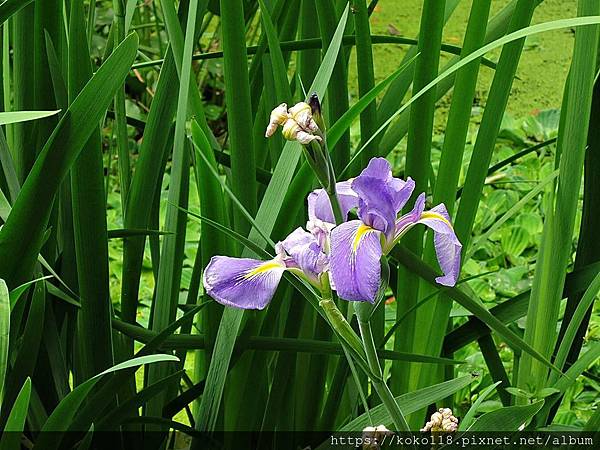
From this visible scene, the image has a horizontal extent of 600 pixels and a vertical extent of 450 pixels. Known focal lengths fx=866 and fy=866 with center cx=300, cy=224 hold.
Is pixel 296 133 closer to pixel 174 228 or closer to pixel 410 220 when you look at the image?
pixel 410 220

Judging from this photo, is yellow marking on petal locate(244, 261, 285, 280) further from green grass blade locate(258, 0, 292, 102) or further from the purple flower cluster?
green grass blade locate(258, 0, 292, 102)

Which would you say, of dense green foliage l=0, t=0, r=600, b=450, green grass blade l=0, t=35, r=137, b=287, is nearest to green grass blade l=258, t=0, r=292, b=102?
dense green foliage l=0, t=0, r=600, b=450

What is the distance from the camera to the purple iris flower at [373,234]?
38 cm

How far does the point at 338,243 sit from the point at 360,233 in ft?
0.05

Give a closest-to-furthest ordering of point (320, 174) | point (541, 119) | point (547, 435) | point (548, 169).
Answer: point (320, 174) → point (547, 435) → point (548, 169) → point (541, 119)

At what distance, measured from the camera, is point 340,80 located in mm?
696

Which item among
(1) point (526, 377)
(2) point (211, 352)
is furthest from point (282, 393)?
(1) point (526, 377)

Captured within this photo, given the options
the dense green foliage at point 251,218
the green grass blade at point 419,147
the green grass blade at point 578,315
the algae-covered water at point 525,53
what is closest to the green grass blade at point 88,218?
the dense green foliage at point 251,218

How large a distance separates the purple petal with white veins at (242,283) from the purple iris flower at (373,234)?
0.05 m

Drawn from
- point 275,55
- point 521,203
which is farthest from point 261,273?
point 521,203

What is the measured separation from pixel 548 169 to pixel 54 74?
4.29 ft

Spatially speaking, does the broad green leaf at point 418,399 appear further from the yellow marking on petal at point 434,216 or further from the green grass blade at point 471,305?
the yellow marking on petal at point 434,216

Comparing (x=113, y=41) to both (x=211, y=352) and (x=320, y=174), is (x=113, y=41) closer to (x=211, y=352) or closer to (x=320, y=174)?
(x=211, y=352)

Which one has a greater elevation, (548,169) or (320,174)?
(320,174)
